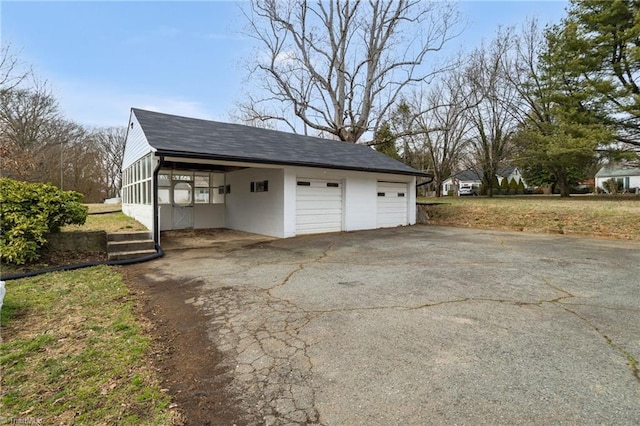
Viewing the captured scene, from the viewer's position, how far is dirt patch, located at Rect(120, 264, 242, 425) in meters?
2.10

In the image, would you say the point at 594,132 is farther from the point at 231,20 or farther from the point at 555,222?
the point at 231,20

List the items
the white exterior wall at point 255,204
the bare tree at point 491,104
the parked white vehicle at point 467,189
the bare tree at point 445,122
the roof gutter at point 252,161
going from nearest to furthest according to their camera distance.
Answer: the roof gutter at point 252,161 → the white exterior wall at point 255,204 → the bare tree at point 491,104 → the bare tree at point 445,122 → the parked white vehicle at point 467,189

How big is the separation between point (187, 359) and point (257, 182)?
909cm

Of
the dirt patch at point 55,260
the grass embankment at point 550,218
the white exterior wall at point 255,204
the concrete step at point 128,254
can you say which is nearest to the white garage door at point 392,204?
the grass embankment at point 550,218

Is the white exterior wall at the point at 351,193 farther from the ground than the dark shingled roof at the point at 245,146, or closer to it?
closer to it

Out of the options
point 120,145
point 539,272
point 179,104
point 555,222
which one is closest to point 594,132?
point 555,222

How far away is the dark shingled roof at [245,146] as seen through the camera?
8.49 m

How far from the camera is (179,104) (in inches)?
870

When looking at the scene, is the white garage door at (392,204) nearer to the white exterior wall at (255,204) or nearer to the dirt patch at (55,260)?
the white exterior wall at (255,204)

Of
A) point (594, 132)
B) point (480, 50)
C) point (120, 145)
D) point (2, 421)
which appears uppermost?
point (480, 50)

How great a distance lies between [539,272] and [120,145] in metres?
39.1

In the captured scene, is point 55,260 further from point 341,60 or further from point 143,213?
point 341,60

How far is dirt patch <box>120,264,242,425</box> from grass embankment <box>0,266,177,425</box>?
0.10 metres

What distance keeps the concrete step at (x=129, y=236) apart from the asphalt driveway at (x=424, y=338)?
4.79 ft
